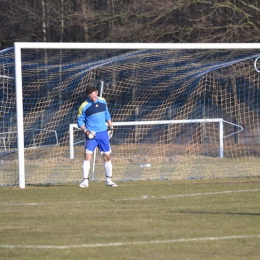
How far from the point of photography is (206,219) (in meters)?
10.6

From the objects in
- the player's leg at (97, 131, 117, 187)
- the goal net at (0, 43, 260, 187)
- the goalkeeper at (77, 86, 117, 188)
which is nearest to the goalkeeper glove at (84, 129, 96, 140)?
the goalkeeper at (77, 86, 117, 188)

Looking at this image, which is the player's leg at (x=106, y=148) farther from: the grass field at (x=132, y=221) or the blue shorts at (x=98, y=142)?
the grass field at (x=132, y=221)

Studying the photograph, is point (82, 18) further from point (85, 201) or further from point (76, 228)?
point (76, 228)

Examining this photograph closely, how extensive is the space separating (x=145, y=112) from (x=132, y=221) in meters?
14.5

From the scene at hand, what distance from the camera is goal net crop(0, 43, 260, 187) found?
18.3 metres

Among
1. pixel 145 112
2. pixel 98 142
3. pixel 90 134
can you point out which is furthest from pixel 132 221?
pixel 145 112

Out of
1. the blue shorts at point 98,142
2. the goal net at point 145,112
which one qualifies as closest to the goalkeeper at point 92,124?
the blue shorts at point 98,142

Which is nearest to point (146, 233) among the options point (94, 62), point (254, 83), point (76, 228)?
point (76, 228)

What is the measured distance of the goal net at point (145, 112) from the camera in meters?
18.3

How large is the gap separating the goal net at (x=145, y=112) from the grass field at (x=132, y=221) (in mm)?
3014

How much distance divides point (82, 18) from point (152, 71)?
28.8 feet

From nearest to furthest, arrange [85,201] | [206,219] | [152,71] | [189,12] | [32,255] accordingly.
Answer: [32,255] → [206,219] → [85,201] → [152,71] → [189,12]

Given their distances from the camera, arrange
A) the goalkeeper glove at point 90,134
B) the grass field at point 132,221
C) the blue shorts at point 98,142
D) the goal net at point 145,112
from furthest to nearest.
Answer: the goal net at point 145,112 < the blue shorts at point 98,142 < the goalkeeper glove at point 90,134 < the grass field at point 132,221

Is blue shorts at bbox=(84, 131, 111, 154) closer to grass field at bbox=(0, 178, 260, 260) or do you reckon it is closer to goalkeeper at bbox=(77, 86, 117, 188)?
goalkeeper at bbox=(77, 86, 117, 188)
